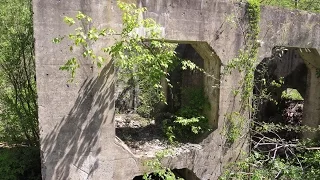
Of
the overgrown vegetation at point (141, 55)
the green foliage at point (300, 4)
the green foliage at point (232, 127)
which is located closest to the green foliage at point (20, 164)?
the overgrown vegetation at point (141, 55)

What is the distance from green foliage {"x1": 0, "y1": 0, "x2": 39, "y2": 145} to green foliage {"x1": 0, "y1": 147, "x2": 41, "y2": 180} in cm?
66

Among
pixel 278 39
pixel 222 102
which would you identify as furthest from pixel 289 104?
pixel 222 102

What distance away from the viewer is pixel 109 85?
Answer: 5207 millimetres

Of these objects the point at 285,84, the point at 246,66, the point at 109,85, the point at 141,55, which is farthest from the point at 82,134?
the point at 285,84

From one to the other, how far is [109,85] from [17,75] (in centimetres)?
391

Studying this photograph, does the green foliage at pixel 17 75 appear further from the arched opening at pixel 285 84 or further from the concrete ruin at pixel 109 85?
the arched opening at pixel 285 84

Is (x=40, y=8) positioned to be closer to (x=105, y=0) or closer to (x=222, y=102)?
(x=105, y=0)

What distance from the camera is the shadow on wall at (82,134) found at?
198 inches

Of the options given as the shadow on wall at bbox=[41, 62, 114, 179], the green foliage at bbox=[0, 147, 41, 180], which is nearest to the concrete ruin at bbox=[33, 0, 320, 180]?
the shadow on wall at bbox=[41, 62, 114, 179]

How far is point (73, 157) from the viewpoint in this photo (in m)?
5.16

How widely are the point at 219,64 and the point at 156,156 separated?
248 cm

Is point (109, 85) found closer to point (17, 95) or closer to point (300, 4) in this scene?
point (17, 95)

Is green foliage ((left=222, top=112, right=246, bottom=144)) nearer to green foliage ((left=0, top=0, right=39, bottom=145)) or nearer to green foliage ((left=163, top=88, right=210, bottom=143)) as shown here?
green foliage ((left=163, top=88, right=210, bottom=143))

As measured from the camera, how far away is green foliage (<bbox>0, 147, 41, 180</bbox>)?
6.78 meters
